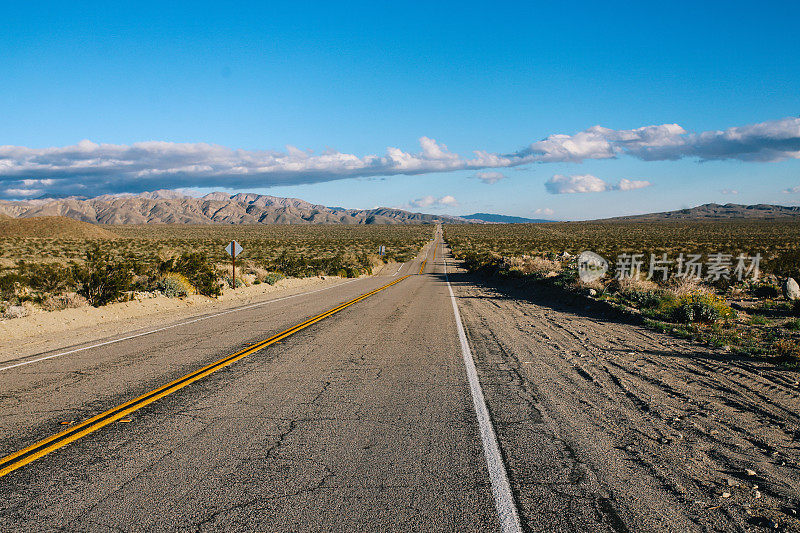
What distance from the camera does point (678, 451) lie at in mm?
4586

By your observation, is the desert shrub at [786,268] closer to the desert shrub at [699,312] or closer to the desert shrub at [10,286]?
the desert shrub at [699,312]

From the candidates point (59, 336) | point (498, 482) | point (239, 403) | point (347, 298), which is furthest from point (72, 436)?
point (347, 298)

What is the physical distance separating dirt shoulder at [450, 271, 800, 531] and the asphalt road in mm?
26

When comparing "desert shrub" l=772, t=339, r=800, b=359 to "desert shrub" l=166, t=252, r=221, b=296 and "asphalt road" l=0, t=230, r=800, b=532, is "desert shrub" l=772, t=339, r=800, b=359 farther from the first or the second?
"desert shrub" l=166, t=252, r=221, b=296

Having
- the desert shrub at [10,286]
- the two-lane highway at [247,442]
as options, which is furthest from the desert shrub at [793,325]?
the desert shrub at [10,286]

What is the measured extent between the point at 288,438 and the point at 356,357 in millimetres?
3668

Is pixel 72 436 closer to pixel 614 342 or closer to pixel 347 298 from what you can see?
pixel 614 342

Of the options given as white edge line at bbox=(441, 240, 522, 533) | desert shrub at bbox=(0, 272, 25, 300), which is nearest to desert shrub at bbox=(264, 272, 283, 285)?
desert shrub at bbox=(0, 272, 25, 300)

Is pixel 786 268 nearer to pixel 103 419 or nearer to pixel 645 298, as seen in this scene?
pixel 645 298

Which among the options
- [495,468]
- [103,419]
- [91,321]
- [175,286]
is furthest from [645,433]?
[175,286]

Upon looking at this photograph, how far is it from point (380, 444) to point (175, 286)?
15.5 meters

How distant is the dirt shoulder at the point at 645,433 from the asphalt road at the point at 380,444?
0.09 ft

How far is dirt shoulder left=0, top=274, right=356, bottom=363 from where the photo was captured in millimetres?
9922

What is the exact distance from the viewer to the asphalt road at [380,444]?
11.4ft
